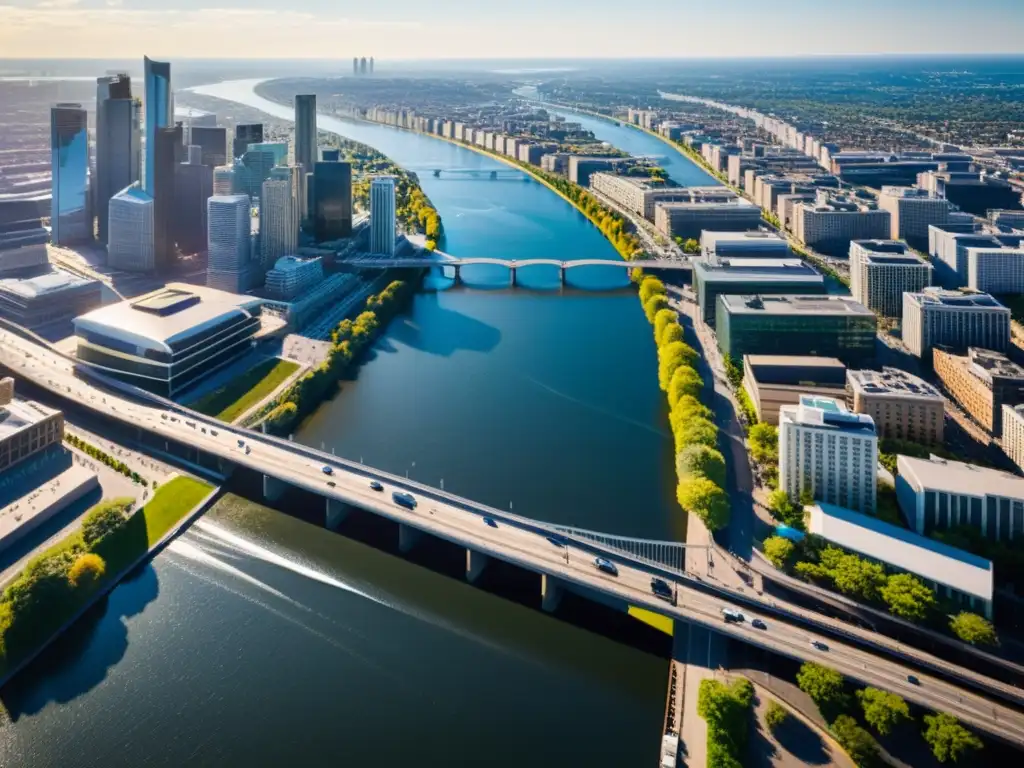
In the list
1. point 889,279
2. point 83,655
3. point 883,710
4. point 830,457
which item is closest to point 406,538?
point 83,655

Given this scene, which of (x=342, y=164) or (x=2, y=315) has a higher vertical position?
(x=342, y=164)

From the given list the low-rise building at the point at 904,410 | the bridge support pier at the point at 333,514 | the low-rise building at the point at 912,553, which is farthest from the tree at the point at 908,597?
the bridge support pier at the point at 333,514

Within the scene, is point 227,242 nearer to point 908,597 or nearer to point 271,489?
point 271,489

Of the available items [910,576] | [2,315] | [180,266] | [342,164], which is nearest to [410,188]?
[342,164]

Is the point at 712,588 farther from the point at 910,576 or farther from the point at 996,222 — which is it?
the point at 996,222

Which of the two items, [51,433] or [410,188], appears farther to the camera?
[410,188]

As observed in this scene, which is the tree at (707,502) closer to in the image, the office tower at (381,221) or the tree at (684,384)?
the tree at (684,384)
